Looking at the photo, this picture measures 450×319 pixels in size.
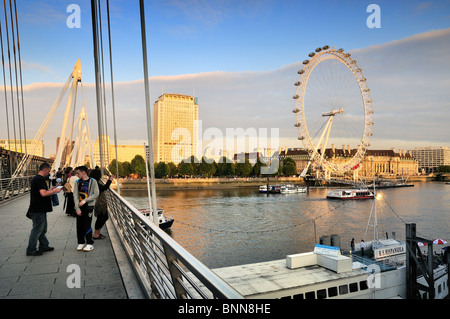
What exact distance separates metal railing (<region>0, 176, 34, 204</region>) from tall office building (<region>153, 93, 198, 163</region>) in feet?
405

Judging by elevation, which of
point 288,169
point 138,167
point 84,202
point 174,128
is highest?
point 174,128

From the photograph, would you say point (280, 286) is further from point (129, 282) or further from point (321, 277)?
point (129, 282)

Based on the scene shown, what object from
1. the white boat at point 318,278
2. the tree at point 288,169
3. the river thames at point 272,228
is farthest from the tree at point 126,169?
the white boat at point 318,278

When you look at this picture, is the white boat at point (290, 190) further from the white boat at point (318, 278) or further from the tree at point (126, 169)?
the white boat at point (318, 278)

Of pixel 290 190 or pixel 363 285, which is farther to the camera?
pixel 290 190

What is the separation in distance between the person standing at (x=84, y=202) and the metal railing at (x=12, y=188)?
9.45 meters

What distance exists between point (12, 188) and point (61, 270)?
43.4 ft

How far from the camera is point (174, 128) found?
150750mm

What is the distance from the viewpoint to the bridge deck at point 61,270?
367 cm

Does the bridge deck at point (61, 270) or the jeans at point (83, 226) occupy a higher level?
the jeans at point (83, 226)

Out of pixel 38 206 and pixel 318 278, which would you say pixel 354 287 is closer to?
pixel 318 278

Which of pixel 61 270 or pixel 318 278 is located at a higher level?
pixel 61 270

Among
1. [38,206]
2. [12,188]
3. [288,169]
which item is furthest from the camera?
[288,169]

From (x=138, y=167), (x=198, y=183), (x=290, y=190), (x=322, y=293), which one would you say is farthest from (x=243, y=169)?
(x=322, y=293)
